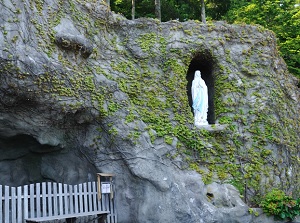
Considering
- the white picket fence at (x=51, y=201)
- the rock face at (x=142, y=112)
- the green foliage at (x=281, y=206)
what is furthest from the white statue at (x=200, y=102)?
the white picket fence at (x=51, y=201)

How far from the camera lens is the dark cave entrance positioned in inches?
465

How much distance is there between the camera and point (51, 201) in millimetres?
7785

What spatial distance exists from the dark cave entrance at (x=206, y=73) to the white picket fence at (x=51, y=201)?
15.9 feet

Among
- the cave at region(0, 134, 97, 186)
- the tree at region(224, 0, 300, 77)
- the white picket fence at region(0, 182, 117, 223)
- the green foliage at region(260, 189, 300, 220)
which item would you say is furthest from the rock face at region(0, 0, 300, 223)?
the tree at region(224, 0, 300, 77)

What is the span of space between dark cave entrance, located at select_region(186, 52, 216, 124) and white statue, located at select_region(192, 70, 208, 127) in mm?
632

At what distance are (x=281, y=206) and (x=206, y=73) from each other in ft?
18.1

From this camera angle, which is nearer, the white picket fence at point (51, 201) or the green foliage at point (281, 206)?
the white picket fence at point (51, 201)

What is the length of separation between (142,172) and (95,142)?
1.59m

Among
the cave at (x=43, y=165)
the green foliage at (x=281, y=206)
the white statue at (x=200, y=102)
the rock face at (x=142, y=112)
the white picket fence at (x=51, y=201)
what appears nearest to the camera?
the white picket fence at (x=51, y=201)

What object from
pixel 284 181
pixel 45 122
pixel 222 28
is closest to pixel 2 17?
pixel 45 122

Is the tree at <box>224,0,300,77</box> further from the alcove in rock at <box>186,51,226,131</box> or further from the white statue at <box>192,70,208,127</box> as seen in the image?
the white statue at <box>192,70,208,127</box>

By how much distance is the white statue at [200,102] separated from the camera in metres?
11.0

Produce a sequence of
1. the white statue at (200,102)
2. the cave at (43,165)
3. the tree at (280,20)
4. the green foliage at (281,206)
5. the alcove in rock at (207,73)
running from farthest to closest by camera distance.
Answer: the tree at (280,20)
the alcove in rock at (207,73)
the white statue at (200,102)
the cave at (43,165)
the green foliage at (281,206)

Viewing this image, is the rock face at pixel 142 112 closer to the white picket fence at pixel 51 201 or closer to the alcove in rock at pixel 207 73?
the alcove in rock at pixel 207 73
